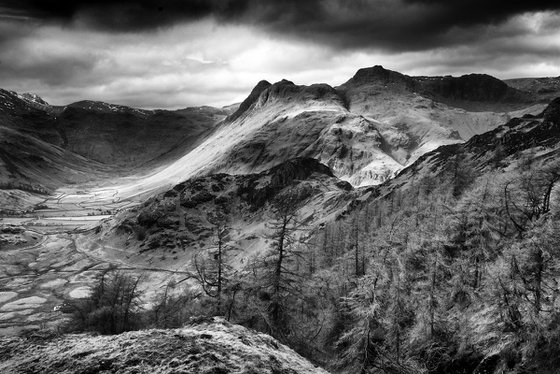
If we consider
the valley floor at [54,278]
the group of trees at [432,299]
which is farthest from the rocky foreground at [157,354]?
the valley floor at [54,278]

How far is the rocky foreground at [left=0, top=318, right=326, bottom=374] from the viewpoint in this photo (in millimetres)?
9812

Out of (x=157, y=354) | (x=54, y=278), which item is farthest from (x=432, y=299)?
(x=54, y=278)

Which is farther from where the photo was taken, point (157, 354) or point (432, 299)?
point (432, 299)

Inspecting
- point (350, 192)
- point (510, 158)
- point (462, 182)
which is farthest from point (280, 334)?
point (350, 192)

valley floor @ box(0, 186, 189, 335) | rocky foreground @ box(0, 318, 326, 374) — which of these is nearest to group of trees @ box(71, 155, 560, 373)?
rocky foreground @ box(0, 318, 326, 374)

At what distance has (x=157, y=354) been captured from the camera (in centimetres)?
1017

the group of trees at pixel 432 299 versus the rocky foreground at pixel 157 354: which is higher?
the rocky foreground at pixel 157 354

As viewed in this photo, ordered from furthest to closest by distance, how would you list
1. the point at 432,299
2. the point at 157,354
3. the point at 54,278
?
the point at 54,278 < the point at 432,299 < the point at 157,354

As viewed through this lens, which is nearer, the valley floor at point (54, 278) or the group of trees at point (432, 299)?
the group of trees at point (432, 299)

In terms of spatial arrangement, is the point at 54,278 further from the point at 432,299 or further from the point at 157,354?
the point at 157,354

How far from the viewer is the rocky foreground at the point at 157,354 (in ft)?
32.2

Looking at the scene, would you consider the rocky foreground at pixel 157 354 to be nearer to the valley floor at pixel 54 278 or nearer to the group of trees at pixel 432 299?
the group of trees at pixel 432 299

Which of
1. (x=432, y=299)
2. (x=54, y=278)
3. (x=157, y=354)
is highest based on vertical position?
(x=157, y=354)

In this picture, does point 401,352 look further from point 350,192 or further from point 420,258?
point 350,192
